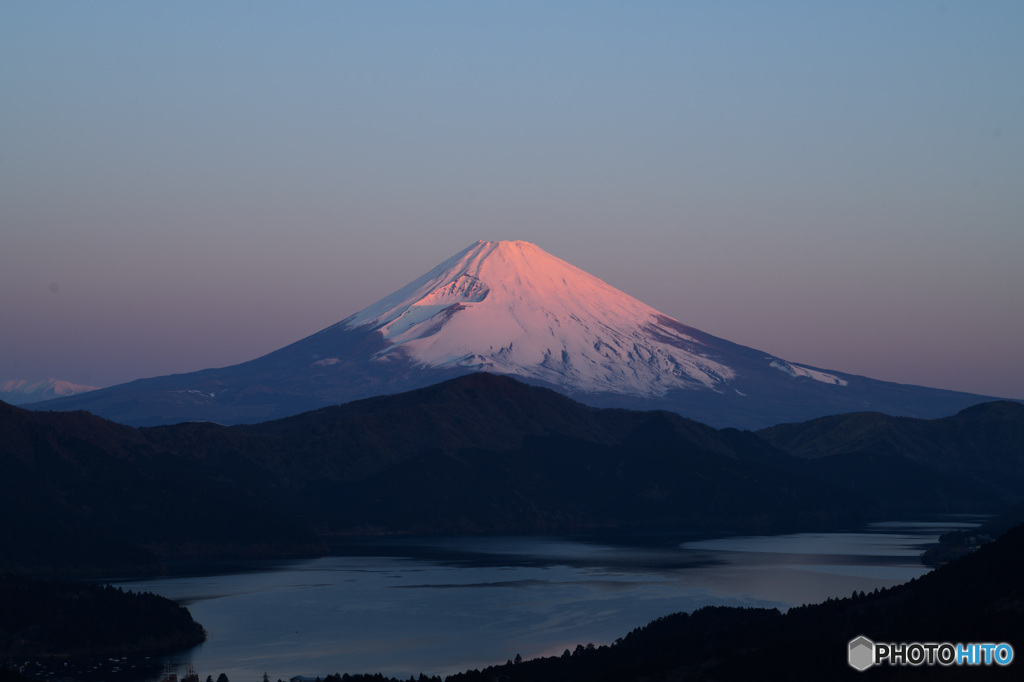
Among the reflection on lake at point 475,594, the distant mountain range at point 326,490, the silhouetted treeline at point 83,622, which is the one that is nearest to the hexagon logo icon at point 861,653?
the reflection on lake at point 475,594

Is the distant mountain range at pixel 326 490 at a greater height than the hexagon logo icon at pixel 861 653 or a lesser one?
greater

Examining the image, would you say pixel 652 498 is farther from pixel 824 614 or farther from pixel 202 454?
pixel 824 614

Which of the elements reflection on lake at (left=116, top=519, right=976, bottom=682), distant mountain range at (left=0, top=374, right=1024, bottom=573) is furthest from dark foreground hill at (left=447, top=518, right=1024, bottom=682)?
distant mountain range at (left=0, top=374, right=1024, bottom=573)

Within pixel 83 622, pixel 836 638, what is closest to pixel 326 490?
pixel 83 622

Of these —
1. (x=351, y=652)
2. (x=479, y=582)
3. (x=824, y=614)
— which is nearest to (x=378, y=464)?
(x=479, y=582)

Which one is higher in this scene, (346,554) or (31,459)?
(31,459)

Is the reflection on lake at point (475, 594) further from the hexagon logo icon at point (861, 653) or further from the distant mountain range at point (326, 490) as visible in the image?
the hexagon logo icon at point (861, 653)
